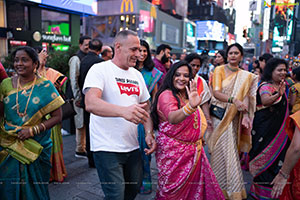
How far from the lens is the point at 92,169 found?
422cm

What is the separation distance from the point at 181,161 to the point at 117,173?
Result: 0.69m

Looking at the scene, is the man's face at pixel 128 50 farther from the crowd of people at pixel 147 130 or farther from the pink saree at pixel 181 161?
the pink saree at pixel 181 161

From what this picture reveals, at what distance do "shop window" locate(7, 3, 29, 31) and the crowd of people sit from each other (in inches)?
513

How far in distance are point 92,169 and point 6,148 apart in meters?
2.02

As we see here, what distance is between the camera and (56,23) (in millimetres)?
21859

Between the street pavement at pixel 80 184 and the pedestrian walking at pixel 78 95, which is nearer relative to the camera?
the street pavement at pixel 80 184

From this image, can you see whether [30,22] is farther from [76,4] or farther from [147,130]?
[147,130]

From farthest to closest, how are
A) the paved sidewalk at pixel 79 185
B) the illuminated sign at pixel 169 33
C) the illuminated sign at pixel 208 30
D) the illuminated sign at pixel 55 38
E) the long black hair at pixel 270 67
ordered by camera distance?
the illuminated sign at pixel 208 30
the illuminated sign at pixel 169 33
the illuminated sign at pixel 55 38
the long black hair at pixel 270 67
the paved sidewalk at pixel 79 185

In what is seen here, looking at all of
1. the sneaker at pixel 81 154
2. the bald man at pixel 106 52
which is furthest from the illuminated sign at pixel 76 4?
the sneaker at pixel 81 154

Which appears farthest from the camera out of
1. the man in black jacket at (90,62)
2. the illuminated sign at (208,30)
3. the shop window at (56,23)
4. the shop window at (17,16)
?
the illuminated sign at (208,30)

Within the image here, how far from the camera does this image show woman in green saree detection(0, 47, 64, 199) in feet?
7.72

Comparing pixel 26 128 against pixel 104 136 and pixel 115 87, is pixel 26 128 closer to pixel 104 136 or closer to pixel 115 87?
pixel 104 136

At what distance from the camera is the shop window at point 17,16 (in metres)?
14.2

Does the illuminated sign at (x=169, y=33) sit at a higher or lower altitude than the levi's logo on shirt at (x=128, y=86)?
higher
